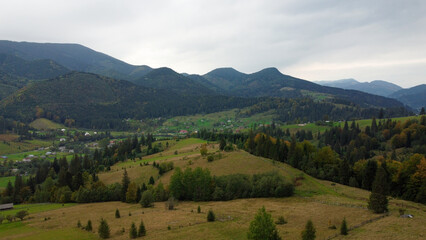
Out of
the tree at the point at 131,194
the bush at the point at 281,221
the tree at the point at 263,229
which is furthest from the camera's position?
the tree at the point at 131,194

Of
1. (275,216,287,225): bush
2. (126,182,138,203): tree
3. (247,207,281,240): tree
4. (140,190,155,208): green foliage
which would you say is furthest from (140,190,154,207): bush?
(247,207,281,240): tree

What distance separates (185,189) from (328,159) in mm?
52292

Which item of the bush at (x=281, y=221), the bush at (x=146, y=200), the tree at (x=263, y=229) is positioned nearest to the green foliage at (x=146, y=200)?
the bush at (x=146, y=200)

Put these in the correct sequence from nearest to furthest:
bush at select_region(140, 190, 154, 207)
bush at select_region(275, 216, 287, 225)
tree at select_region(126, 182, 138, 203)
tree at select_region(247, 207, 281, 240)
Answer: tree at select_region(247, 207, 281, 240), bush at select_region(275, 216, 287, 225), bush at select_region(140, 190, 154, 207), tree at select_region(126, 182, 138, 203)

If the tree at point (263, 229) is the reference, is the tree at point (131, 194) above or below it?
below

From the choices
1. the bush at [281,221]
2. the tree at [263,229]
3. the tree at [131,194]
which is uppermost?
the tree at [263,229]

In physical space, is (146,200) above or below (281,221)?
below

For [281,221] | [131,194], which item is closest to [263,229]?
[281,221]

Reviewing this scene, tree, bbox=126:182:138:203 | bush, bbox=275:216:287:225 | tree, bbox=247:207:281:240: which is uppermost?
tree, bbox=247:207:281:240

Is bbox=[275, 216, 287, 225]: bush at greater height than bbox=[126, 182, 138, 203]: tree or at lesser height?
greater

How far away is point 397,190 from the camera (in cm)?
7338

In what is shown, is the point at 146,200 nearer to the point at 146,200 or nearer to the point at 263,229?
the point at 146,200

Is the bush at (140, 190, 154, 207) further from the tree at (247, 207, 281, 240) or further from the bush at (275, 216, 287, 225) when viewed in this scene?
the tree at (247, 207, 281, 240)

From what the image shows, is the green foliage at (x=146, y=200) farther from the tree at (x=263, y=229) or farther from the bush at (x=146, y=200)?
the tree at (x=263, y=229)
